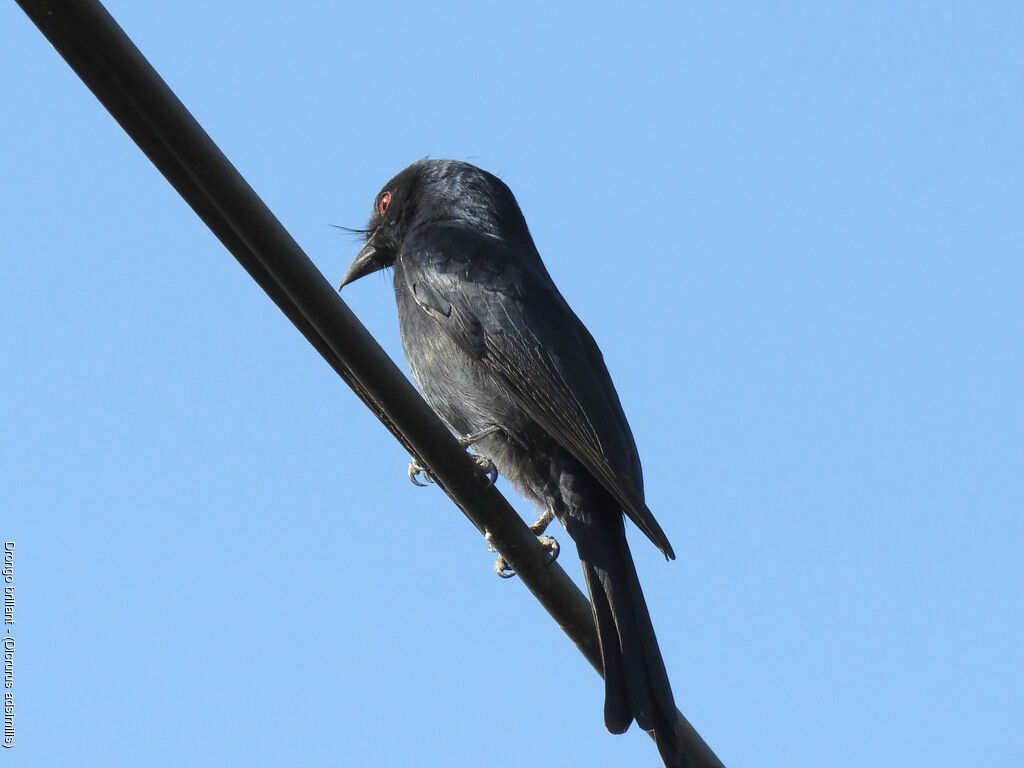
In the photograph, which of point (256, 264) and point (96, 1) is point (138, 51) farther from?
point (256, 264)

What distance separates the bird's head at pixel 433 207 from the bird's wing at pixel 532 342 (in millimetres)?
523

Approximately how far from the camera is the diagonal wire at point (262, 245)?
2586 millimetres

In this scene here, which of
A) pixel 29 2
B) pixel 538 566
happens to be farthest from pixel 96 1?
pixel 538 566

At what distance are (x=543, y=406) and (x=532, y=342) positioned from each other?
48 cm

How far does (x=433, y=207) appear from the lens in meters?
7.52

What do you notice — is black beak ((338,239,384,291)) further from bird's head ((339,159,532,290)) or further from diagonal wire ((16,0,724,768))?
diagonal wire ((16,0,724,768))

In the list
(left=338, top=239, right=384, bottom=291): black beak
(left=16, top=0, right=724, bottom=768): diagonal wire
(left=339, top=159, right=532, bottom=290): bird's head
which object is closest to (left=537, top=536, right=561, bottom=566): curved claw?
(left=16, top=0, right=724, bottom=768): diagonal wire

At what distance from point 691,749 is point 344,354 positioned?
6.40 feet

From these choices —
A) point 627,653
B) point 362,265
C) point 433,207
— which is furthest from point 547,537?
point 362,265

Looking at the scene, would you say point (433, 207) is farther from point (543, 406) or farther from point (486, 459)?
point (543, 406)

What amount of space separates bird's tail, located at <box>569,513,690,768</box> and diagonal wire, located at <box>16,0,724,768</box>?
1.25 ft

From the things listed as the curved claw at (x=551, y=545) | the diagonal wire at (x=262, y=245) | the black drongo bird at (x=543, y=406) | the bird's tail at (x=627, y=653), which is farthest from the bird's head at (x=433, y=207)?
the diagonal wire at (x=262, y=245)

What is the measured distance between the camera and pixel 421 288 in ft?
21.0

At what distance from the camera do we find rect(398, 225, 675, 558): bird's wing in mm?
5223
